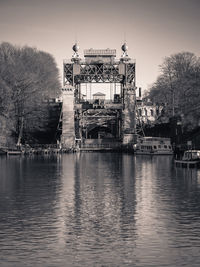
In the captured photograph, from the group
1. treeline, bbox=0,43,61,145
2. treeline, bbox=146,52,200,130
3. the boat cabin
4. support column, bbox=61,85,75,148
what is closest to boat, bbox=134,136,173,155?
treeline, bbox=146,52,200,130

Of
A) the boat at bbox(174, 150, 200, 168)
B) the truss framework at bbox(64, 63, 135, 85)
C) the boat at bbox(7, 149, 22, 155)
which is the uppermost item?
the truss framework at bbox(64, 63, 135, 85)

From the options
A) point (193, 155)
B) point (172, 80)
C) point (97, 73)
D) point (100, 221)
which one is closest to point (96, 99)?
point (97, 73)

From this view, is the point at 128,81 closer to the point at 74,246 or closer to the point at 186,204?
the point at 186,204

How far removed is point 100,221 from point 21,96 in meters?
89.8

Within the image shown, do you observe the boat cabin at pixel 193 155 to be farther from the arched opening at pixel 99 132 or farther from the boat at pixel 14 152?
the arched opening at pixel 99 132

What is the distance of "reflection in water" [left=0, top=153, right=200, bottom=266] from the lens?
1071 inches

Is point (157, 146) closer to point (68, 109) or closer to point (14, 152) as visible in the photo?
point (14, 152)

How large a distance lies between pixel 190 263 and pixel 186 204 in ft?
53.6

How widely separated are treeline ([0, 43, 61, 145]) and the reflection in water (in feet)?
194

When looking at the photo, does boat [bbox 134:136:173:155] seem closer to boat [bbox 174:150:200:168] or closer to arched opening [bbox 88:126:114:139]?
boat [bbox 174:150:200:168]

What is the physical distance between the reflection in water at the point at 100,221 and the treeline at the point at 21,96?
5921cm

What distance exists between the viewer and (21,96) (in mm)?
122688

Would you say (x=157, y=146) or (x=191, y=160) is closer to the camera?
(x=191, y=160)

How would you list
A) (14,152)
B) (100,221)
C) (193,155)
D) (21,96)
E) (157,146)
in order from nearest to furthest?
1. (100,221)
2. (193,155)
3. (157,146)
4. (14,152)
5. (21,96)
